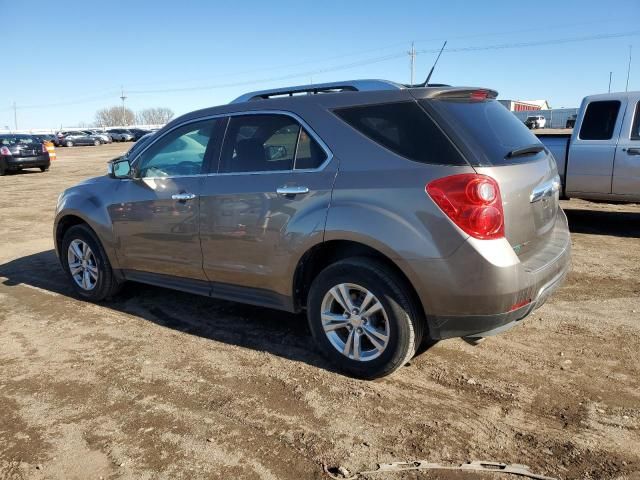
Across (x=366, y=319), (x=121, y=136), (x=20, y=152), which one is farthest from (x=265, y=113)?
(x=121, y=136)

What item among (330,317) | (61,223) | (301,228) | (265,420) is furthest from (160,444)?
(61,223)

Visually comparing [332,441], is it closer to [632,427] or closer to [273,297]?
[273,297]

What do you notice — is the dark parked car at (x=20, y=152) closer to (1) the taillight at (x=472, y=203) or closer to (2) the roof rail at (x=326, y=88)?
(2) the roof rail at (x=326, y=88)

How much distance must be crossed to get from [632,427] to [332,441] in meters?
1.64

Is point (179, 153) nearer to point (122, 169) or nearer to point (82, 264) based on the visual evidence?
point (122, 169)

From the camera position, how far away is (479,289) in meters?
3.02

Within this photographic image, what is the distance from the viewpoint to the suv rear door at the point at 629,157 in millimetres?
7387

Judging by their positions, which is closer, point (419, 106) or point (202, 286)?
point (419, 106)

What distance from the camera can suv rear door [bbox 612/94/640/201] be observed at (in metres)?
7.39

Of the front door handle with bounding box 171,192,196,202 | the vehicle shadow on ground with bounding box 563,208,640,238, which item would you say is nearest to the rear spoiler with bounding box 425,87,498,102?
the front door handle with bounding box 171,192,196,202

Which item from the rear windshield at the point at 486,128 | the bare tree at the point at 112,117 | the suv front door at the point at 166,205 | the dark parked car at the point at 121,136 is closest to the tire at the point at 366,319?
the rear windshield at the point at 486,128

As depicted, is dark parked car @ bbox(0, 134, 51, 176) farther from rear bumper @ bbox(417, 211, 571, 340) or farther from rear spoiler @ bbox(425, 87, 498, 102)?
rear bumper @ bbox(417, 211, 571, 340)

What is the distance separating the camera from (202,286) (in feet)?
14.4

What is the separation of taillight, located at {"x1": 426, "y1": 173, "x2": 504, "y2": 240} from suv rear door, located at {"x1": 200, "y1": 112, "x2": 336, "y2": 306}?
80 cm
